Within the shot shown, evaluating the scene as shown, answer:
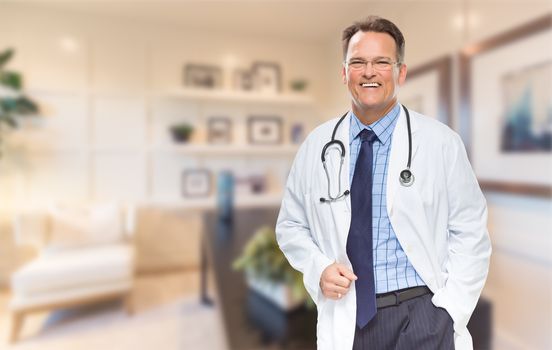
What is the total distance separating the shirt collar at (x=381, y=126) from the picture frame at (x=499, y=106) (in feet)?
1.52

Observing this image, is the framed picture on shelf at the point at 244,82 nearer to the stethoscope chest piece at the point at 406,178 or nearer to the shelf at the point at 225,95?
the shelf at the point at 225,95

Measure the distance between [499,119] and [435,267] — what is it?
0.55 meters

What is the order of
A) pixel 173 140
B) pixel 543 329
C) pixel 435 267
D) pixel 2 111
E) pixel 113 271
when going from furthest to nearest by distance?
pixel 173 140 → pixel 2 111 → pixel 113 271 → pixel 543 329 → pixel 435 267

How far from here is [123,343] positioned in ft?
5.15

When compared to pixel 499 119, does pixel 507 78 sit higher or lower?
higher

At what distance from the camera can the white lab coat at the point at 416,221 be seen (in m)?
0.14

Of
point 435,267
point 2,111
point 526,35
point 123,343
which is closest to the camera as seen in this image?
point 435,267

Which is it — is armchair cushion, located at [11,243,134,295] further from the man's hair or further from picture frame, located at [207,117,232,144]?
the man's hair

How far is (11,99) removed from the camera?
2.08 m

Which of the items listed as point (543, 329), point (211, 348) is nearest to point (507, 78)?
point (543, 329)

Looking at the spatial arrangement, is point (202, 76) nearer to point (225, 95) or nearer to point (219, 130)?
point (225, 95)

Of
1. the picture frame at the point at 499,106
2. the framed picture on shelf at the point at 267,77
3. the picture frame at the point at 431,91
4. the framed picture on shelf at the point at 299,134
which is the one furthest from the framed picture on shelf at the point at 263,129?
the picture frame at the point at 431,91

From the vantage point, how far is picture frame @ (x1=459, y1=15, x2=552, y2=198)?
0.59 m

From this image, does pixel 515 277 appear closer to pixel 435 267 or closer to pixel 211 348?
pixel 435 267
